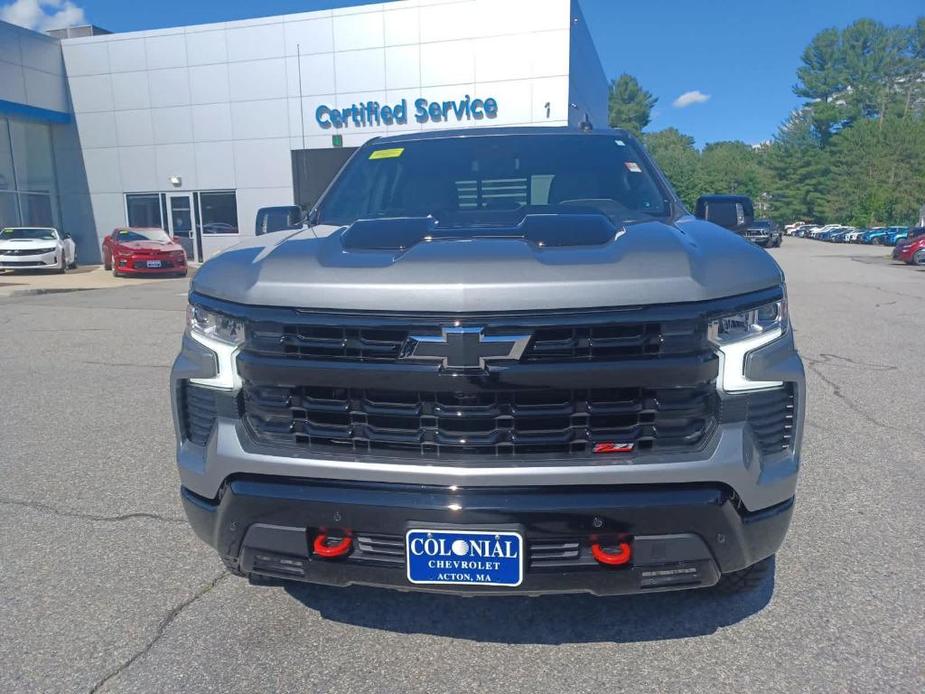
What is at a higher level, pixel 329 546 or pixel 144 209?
pixel 144 209

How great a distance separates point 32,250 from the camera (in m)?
19.8

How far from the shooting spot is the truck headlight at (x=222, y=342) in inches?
86.9

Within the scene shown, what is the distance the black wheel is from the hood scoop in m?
1.33

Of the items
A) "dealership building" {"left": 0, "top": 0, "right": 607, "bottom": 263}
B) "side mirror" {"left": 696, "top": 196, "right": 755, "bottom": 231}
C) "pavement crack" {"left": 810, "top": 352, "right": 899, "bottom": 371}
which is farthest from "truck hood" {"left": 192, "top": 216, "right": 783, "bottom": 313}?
"dealership building" {"left": 0, "top": 0, "right": 607, "bottom": 263}

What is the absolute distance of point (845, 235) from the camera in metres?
58.8

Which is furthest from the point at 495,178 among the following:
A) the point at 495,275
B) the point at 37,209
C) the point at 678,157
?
the point at 678,157

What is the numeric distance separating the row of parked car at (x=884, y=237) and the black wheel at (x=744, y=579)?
27273 mm

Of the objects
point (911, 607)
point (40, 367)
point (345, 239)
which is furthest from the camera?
point (40, 367)

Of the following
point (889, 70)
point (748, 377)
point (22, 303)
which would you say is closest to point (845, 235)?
point (889, 70)

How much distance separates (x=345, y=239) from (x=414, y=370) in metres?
0.67

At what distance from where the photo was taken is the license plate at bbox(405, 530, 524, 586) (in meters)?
2.01

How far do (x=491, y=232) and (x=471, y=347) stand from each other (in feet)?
1.97

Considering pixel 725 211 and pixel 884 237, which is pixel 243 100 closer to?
pixel 725 211

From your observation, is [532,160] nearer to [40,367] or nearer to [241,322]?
[241,322]
